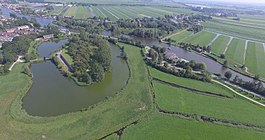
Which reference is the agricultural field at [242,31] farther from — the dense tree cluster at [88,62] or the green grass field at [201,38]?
the dense tree cluster at [88,62]

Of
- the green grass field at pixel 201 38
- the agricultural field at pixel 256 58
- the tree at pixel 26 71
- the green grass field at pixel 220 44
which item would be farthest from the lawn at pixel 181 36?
the tree at pixel 26 71

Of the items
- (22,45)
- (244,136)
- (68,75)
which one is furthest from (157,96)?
(22,45)

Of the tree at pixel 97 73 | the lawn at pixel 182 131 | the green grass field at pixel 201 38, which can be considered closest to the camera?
the lawn at pixel 182 131

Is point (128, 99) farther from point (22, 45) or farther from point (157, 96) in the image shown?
point (22, 45)

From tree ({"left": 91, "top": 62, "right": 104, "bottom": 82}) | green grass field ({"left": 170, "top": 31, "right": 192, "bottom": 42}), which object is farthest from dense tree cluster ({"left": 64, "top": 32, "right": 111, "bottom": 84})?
green grass field ({"left": 170, "top": 31, "right": 192, "bottom": 42})

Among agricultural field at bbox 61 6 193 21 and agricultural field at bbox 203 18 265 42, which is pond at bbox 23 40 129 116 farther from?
agricultural field at bbox 61 6 193 21

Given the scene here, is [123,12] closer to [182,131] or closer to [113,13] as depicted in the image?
[113,13]
